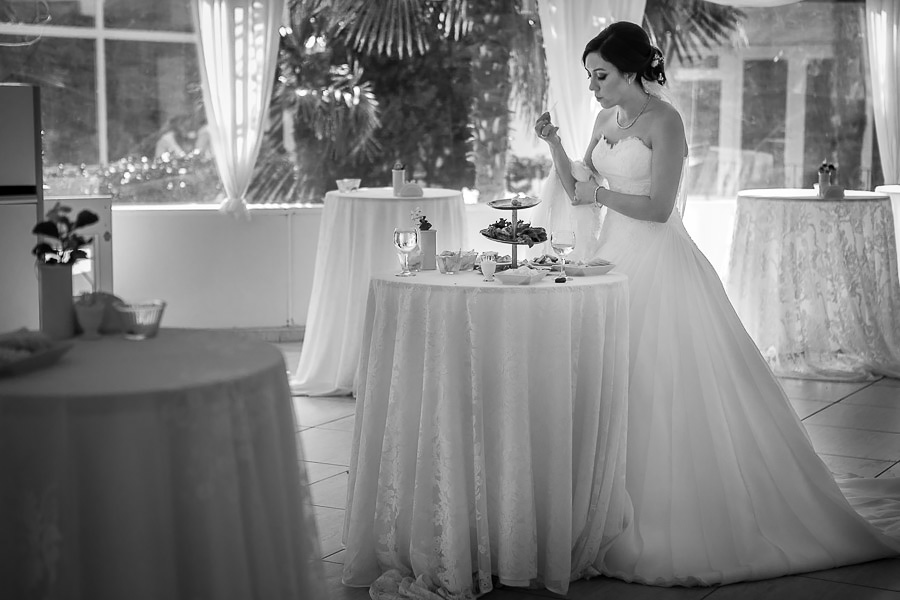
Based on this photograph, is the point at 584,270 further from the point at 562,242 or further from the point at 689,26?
the point at 689,26

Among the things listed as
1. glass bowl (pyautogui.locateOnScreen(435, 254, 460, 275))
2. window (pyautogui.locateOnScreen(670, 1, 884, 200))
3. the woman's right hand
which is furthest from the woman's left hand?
window (pyautogui.locateOnScreen(670, 1, 884, 200))

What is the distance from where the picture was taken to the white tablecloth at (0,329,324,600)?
191 centimetres

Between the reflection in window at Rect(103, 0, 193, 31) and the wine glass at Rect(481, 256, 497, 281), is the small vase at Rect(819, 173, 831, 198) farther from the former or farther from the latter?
the reflection in window at Rect(103, 0, 193, 31)

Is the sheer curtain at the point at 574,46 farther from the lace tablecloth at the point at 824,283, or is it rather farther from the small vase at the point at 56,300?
the small vase at the point at 56,300

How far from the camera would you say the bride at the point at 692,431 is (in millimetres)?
3400

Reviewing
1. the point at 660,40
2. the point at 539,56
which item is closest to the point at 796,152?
the point at 660,40

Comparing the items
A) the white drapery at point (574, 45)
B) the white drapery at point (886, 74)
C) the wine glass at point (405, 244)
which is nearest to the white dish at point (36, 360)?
the wine glass at point (405, 244)

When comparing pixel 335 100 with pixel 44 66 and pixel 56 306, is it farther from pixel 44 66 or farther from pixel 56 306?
pixel 56 306

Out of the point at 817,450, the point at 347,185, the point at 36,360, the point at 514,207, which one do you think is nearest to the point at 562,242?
the point at 514,207

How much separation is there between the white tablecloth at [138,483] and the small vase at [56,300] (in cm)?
26

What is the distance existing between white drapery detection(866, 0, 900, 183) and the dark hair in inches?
211

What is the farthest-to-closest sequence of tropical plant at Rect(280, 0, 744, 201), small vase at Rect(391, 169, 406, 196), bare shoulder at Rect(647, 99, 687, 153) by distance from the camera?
tropical plant at Rect(280, 0, 744, 201), small vase at Rect(391, 169, 406, 196), bare shoulder at Rect(647, 99, 687, 153)

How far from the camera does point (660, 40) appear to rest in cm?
862

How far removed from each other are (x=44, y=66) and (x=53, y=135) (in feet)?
1.47
